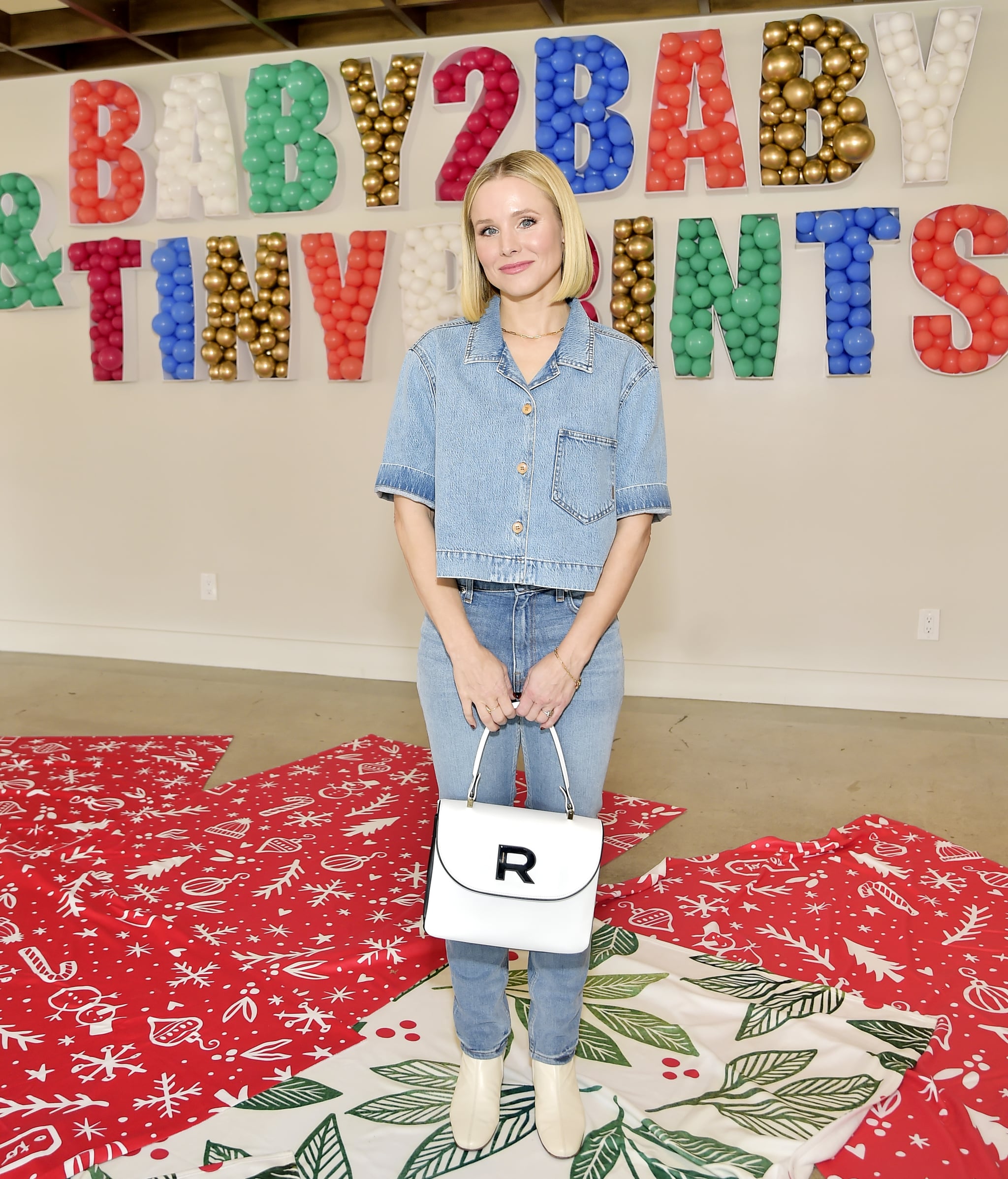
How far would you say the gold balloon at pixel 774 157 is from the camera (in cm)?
373

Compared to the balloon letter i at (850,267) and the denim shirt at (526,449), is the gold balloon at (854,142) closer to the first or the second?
the balloon letter i at (850,267)

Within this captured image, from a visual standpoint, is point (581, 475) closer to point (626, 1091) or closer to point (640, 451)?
point (640, 451)

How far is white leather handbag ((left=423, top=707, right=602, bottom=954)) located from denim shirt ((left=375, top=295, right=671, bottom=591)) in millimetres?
319

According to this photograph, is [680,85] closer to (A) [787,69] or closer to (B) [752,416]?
(A) [787,69]

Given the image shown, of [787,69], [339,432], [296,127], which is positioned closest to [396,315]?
[339,432]

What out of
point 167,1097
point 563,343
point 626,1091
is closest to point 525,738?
point 563,343

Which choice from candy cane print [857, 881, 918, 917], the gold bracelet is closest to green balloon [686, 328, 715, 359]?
candy cane print [857, 881, 918, 917]

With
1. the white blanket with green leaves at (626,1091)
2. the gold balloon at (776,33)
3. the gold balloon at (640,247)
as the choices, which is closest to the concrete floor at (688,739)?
the white blanket with green leaves at (626,1091)

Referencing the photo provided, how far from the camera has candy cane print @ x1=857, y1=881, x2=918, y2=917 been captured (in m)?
2.34

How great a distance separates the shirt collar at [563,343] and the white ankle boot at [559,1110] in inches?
41.0

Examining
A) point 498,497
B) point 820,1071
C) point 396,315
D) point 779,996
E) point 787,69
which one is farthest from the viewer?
point 396,315

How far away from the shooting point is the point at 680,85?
12.5 ft

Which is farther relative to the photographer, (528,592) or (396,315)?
(396,315)

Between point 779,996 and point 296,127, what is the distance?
3.66 metres
